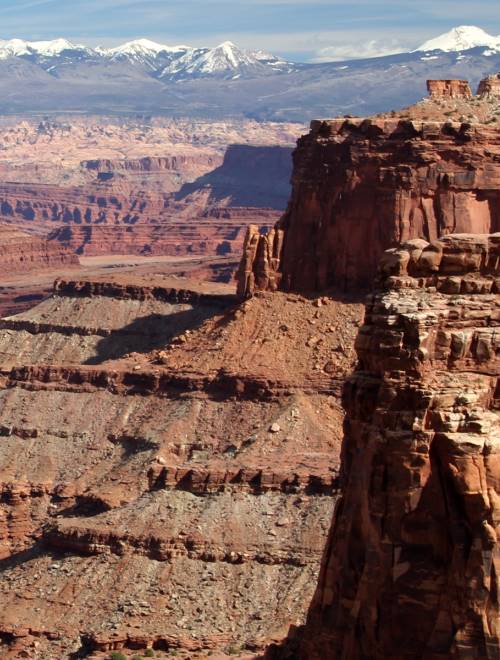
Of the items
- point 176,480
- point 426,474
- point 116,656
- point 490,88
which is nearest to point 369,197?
point 490,88

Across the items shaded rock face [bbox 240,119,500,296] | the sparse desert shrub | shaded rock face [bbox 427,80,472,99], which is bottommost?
the sparse desert shrub

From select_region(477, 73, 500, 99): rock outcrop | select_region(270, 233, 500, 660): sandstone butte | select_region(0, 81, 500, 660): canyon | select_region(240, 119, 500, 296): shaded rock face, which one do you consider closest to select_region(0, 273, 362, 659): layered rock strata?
select_region(0, 81, 500, 660): canyon

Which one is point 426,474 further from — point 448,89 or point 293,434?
point 448,89

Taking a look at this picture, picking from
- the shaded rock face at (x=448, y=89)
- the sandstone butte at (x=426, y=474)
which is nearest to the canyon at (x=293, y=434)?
the sandstone butte at (x=426, y=474)

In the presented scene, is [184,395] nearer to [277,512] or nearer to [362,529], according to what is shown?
[277,512]

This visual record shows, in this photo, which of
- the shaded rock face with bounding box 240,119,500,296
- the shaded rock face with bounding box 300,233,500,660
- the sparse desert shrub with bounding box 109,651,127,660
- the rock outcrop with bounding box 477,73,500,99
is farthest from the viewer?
the rock outcrop with bounding box 477,73,500,99

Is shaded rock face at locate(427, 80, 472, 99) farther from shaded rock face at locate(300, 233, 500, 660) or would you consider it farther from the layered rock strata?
shaded rock face at locate(300, 233, 500, 660)

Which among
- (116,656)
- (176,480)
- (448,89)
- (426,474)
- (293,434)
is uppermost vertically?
(426,474)
